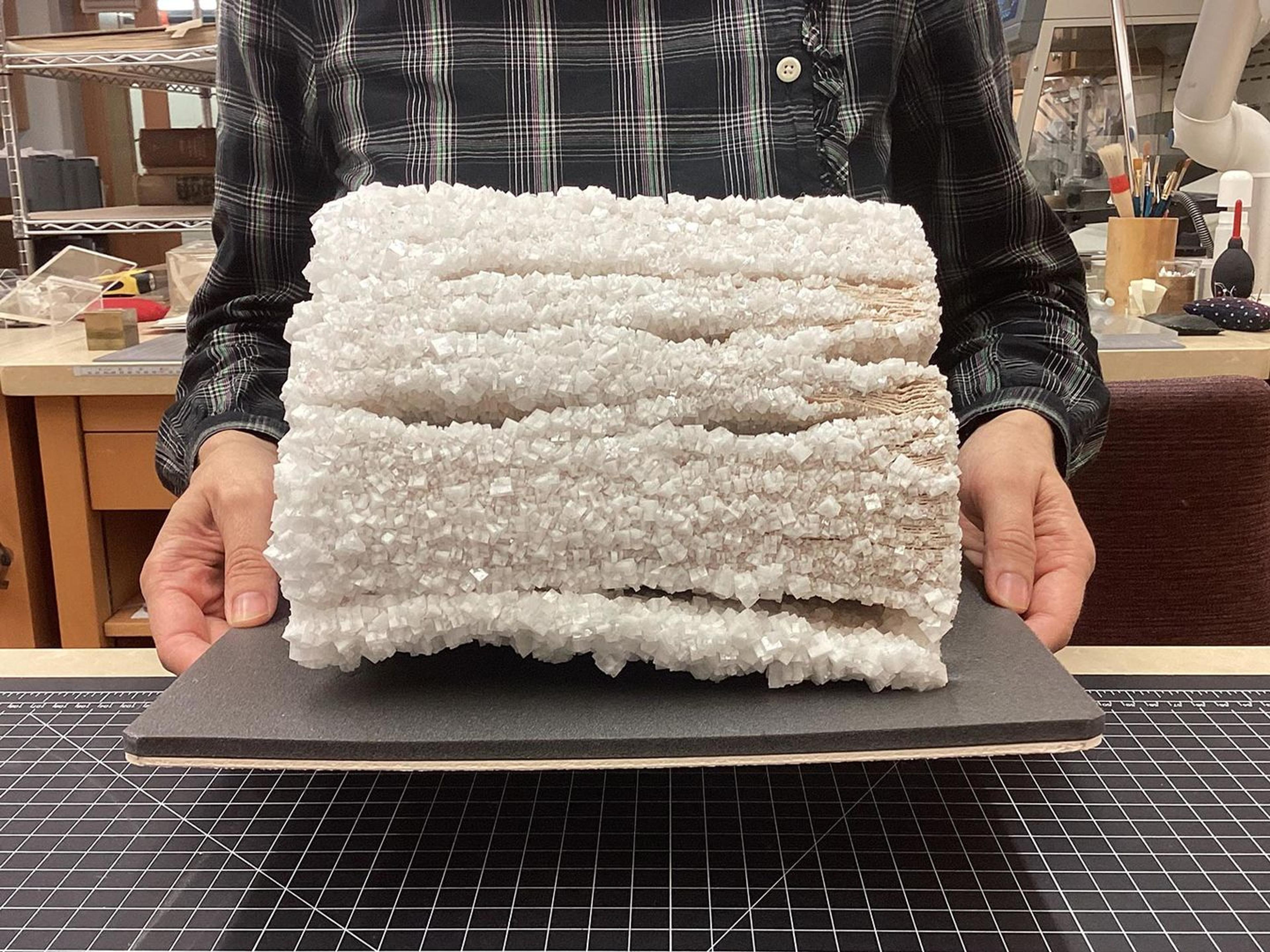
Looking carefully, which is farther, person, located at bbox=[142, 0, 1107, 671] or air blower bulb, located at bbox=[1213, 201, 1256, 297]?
air blower bulb, located at bbox=[1213, 201, 1256, 297]

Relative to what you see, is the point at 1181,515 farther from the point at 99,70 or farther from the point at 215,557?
the point at 99,70

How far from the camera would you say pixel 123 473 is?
1.28 metres

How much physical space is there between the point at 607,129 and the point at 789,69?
0.10 meters

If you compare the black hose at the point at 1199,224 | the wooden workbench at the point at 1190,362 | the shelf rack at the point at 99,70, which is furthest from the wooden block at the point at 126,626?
the black hose at the point at 1199,224

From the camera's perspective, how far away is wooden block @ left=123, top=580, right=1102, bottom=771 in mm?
324

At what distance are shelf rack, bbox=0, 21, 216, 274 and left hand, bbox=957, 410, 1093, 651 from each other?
1.36 m

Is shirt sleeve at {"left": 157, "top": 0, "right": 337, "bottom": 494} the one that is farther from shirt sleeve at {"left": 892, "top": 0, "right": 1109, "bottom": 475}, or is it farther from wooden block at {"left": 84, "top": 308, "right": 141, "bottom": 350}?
wooden block at {"left": 84, "top": 308, "right": 141, "bottom": 350}

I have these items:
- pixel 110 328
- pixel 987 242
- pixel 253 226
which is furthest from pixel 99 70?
pixel 987 242

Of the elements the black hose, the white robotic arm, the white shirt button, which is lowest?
the black hose

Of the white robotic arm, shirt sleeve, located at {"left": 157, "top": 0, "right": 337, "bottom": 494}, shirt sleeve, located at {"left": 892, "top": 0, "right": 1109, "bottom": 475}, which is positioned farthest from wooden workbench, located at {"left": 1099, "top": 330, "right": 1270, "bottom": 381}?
shirt sleeve, located at {"left": 157, "top": 0, "right": 337, "bottom": 494}

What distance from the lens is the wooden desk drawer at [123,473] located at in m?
1.27

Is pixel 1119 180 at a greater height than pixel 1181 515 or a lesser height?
greater

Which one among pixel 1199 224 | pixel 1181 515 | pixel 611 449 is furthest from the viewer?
pixel 1199 224

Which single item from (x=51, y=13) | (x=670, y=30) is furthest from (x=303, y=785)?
(x=51, y=13)
